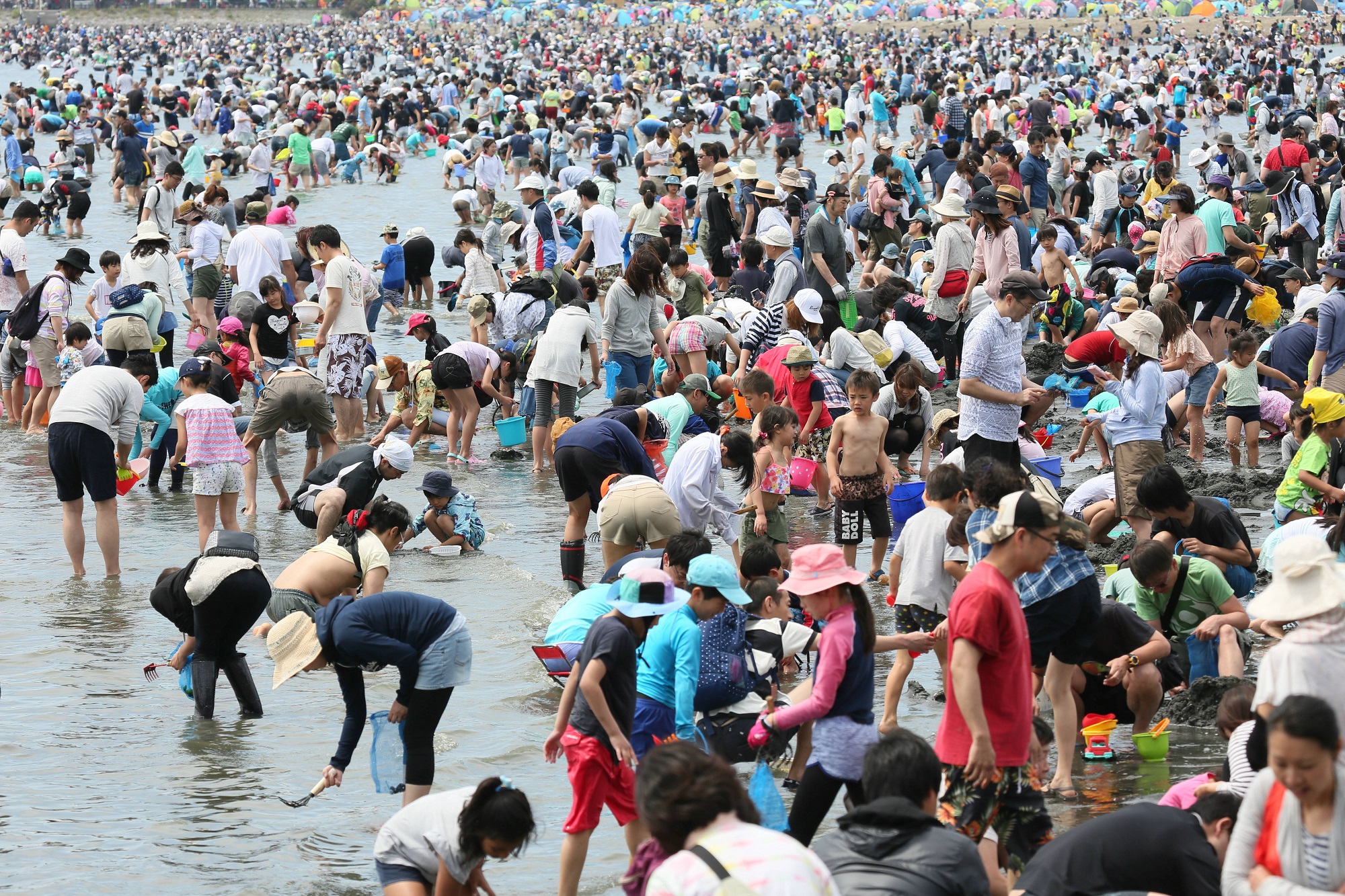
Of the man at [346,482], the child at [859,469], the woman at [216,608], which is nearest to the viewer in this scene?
the woman at [216,608]

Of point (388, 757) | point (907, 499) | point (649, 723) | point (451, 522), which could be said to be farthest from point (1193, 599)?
point (451, 522)

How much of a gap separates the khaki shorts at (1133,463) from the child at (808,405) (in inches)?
75.1

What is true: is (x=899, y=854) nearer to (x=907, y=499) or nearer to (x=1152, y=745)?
(x=1152, y=745)

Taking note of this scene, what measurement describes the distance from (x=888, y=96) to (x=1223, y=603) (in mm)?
35142

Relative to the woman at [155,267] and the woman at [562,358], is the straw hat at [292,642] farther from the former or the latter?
the woman at [155,267]

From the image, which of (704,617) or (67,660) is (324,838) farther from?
(67,660)

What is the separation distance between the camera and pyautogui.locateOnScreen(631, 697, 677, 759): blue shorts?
5293 millimetres

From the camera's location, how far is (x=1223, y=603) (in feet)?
20.4

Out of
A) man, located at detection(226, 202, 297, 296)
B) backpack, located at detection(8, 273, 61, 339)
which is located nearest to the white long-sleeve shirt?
man, located at detection(226, 202, 297, 296)

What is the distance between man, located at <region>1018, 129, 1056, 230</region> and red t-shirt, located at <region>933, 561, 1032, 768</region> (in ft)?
45.9

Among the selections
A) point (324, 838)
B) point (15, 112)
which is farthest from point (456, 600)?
point (15, 112)

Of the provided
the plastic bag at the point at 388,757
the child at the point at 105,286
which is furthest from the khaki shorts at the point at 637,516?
the child at the point at 105,286

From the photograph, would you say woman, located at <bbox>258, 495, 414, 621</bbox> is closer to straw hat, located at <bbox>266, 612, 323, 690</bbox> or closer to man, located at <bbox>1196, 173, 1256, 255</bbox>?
straw hat, located at <bbox>266, 612, 323, 690</bbox>

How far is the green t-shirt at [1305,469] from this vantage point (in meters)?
7.67
